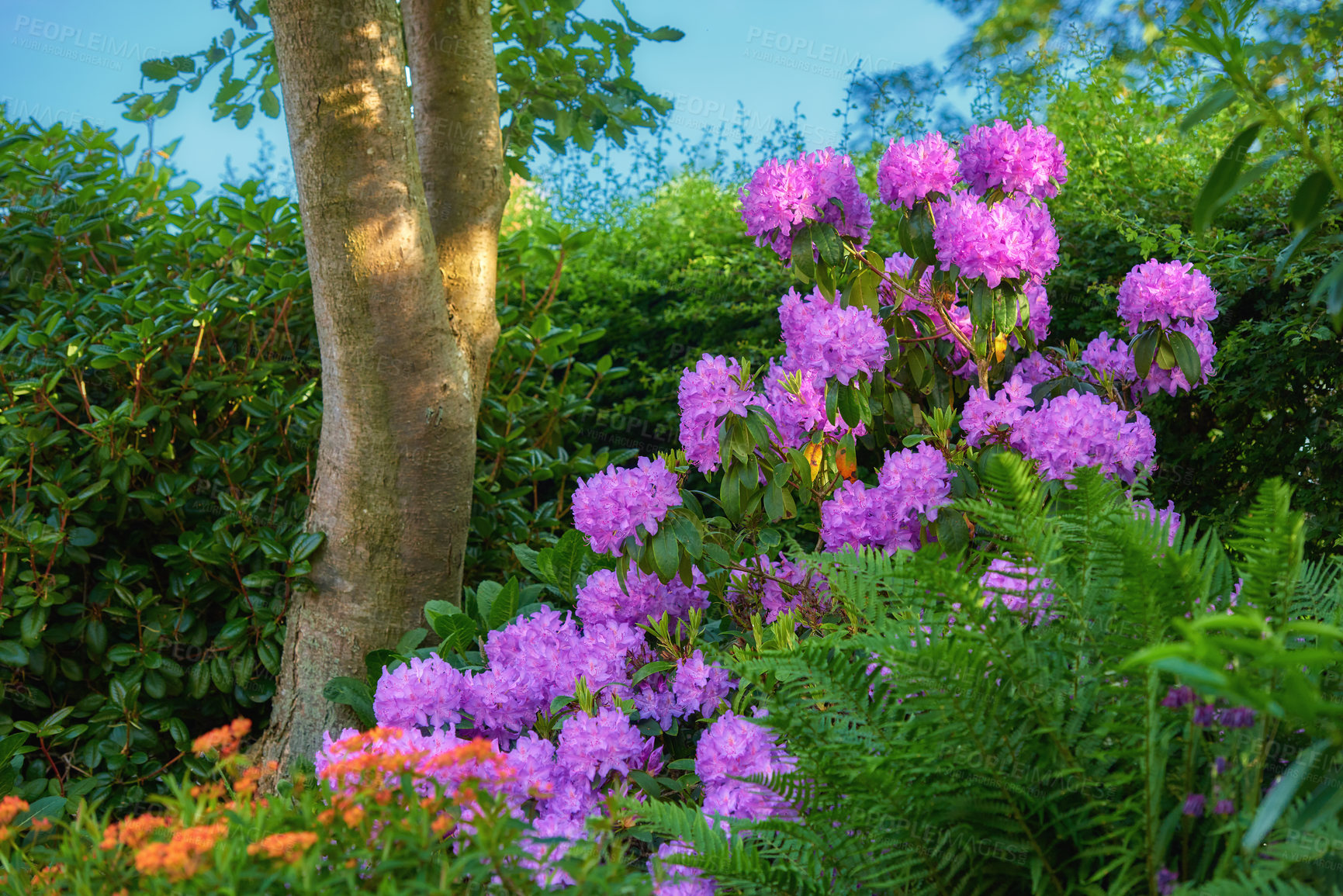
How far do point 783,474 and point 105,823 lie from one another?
51.6 inches

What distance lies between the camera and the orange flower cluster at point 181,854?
35.1 inches

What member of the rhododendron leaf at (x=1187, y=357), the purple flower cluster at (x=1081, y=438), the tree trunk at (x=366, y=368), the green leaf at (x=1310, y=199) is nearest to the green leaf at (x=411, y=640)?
the tree trunk at (x=366, y=368)

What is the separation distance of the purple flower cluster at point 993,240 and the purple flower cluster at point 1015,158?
5.9 inches

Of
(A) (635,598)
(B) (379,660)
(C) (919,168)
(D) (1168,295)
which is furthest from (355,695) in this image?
(D) (1168,295)

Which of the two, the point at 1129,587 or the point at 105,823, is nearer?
the point at 1129,587

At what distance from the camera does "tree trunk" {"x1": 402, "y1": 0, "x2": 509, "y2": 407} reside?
2918 millimetres

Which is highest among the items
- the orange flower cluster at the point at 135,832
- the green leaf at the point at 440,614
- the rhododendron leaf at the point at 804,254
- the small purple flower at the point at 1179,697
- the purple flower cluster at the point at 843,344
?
the rhododendron leaf at the point at 804,254

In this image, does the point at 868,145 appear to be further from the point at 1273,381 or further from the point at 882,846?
the point at 882,846

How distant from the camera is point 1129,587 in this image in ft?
3.20

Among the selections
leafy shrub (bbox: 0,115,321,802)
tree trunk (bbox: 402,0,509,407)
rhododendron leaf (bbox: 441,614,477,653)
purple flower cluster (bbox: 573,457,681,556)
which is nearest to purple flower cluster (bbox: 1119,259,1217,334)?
purple flower cluster (bbox: 573,457,681,556)

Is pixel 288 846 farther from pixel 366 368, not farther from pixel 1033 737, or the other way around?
pixel 366 368

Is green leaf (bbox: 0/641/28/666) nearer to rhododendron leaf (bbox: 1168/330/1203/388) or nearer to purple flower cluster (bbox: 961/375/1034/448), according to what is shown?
purple flower cluster (bbox: 961/375/1034/448)

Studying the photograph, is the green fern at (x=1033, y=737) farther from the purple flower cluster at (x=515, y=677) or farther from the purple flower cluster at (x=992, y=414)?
the purple flower cluster at (x=992, y=414)

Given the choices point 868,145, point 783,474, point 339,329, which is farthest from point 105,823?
Result: point 868,145
